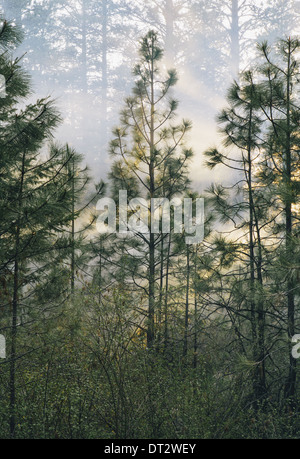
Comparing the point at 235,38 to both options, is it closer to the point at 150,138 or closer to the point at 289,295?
the point at 150,138

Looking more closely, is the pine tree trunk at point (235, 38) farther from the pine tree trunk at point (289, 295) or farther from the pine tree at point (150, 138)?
the pine tree trunk at point (289, 295)

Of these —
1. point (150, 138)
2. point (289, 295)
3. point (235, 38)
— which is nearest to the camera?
point (289, 295)

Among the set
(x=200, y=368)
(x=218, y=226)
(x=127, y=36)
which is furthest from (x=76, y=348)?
(x=127, y=36)

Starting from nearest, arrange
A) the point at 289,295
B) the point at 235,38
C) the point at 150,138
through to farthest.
→ the point at 289,295 < the point at 150,138 < the point at 235,38

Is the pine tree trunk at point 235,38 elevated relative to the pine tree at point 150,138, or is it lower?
elevated

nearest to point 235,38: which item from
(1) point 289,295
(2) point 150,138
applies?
(2) point 150,138

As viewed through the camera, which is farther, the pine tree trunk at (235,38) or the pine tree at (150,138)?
the pine tree trunk at (235,38)

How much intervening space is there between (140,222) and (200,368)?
9.09ft

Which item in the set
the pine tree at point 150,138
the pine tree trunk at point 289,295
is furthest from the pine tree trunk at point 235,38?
the pine tree trunk at point 289,295

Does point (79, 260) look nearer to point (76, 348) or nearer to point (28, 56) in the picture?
A: point (76, 348)

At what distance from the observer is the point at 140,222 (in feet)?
24.3

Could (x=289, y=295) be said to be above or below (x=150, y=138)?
below

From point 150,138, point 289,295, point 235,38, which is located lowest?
point 289,295
